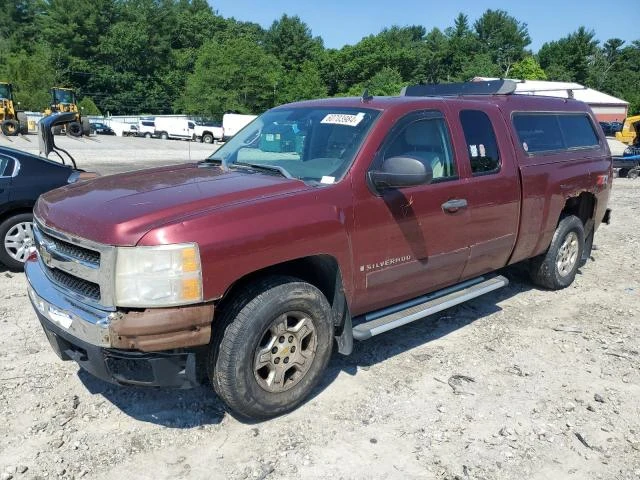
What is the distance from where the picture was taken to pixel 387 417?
3572 millimetres

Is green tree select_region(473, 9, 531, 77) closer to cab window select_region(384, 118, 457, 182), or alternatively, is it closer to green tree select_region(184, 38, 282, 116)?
green tree select_region(184, 38, 282, 116)

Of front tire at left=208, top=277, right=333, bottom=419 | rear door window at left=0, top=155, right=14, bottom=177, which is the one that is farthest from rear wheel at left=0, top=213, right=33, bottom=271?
front tire at left=208, top=277, right=333, bottom=419

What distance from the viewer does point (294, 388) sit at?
3.55 m

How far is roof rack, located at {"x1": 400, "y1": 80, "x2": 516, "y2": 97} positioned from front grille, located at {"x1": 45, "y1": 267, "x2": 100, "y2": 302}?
365 centimetres

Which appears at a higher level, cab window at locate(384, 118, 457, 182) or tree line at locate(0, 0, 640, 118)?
→ tree line at locate(0, 0, 640, 118)

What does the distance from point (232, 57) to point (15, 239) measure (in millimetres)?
57617

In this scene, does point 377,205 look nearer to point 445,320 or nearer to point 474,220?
point 474,220

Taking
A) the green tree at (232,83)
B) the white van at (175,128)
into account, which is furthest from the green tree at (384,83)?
the white van at (175,128)

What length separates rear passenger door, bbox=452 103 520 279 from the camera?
4.49 metres

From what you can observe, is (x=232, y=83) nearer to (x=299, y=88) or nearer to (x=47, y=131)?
(x=299, y=88)

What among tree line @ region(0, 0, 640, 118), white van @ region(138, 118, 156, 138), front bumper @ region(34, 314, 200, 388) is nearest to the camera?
front bumper @ region(34, 314, 200, 388)

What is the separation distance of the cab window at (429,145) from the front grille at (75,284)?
2158 millimetres

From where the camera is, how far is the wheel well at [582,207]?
20.1ft

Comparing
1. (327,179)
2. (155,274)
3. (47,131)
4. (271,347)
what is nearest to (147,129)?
(47,131)
